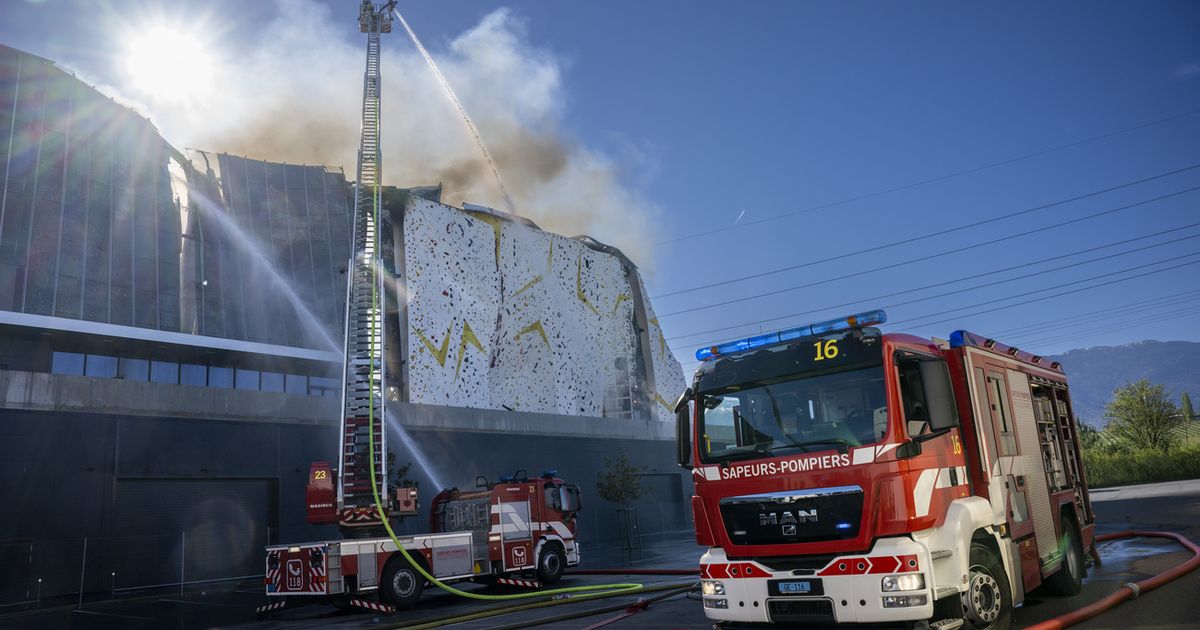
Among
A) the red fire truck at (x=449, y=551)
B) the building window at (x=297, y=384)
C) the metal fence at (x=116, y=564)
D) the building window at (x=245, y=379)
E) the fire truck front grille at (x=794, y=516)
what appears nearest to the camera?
the fire truck front grille at (x=794, y=516)

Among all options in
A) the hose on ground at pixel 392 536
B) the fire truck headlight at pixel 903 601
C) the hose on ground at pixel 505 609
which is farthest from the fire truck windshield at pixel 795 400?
the hose on ground at pixel 392 536

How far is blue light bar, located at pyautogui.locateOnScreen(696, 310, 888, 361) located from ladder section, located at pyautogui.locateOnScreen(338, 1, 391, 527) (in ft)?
31.5

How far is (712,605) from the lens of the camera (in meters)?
7.75

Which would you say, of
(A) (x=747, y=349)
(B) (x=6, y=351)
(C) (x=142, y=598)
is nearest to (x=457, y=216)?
(B) (x=6, y=351)

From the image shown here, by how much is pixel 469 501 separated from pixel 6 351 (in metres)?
18.9

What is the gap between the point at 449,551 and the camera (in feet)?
53.0

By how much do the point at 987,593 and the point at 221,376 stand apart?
31764mm

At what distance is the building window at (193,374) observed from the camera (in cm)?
3166

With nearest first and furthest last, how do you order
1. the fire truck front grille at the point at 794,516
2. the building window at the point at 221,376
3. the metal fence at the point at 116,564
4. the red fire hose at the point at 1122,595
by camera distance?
the fire truck front grille at the point at 794,516 < the red fire hose at the point at 1122,595 < the metal fence at the point at 116,564 < the building window at the point at 221,376

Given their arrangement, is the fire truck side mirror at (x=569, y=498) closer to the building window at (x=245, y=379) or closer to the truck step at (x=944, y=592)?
the truck step at (x=944, y=592)

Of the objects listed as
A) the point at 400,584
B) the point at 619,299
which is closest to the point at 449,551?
the point at 400,584

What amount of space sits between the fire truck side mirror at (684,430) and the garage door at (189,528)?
19.4 metres

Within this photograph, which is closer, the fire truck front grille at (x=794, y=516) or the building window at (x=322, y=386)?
the fire truck front grille at (x=794, y=516)

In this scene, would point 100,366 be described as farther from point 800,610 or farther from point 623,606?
point 800,610
